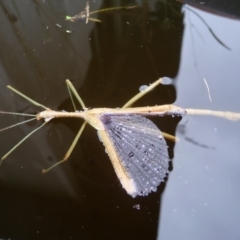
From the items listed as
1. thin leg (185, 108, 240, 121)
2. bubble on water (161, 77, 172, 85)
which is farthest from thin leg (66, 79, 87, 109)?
thin leg (185, 108, 240, 121)

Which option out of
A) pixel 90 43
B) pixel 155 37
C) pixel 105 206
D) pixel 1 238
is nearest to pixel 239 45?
pixel 155 37

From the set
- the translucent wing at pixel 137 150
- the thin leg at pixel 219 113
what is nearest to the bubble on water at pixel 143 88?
the translucent wing at pixel 137 150

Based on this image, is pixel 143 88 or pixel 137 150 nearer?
pixel 137 150

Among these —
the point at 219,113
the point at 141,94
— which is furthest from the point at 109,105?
the point at 219,113

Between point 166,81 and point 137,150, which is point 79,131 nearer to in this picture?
point 137,150

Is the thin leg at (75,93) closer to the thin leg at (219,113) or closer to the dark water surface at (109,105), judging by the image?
the dark water surface at (109,105)
